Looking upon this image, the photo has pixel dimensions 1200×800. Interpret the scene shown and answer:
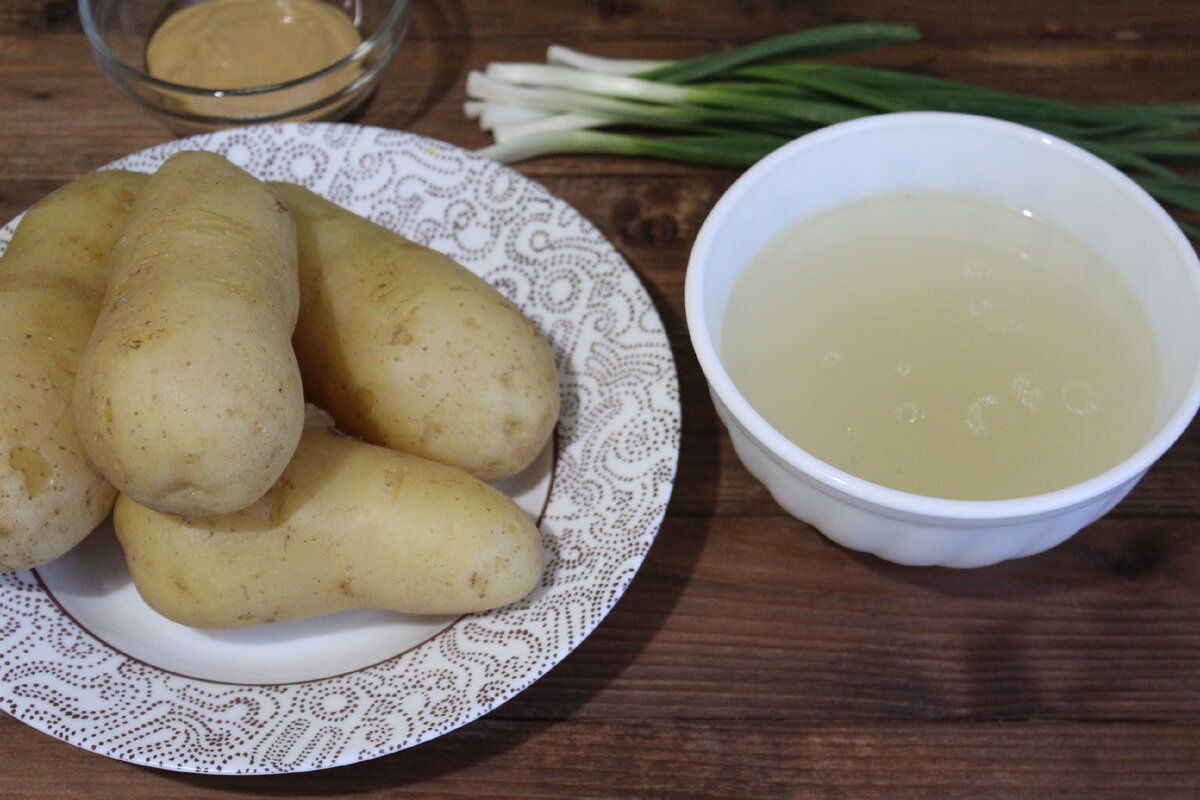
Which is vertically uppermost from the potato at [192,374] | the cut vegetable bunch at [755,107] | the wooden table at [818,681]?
the potato at [192,374]

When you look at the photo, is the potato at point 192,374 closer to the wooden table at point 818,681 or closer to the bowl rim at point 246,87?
the wooden table at point 818,681

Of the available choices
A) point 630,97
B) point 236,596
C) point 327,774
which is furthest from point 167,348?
point 630,97

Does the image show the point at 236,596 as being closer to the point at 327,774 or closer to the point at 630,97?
the point at 327,774

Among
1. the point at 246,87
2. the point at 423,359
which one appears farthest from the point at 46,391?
the point at 246,87

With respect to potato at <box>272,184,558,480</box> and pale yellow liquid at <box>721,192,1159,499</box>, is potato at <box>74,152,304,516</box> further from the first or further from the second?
pale yellow liquid at <box>721,192,1159,499</box>

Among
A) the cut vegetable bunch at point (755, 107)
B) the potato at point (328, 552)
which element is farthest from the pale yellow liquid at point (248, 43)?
the potato at point (328, 552)

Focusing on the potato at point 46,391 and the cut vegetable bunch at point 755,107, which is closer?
the potato at point 46,391
